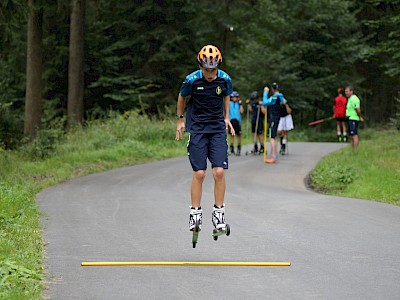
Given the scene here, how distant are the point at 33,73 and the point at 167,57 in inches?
466

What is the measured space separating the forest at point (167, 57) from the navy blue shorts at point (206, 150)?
21.6 m

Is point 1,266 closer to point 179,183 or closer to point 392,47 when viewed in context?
point 179,183

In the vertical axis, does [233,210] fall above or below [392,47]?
below

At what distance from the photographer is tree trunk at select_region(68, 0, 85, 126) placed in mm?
32031

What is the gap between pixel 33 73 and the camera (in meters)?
30.5

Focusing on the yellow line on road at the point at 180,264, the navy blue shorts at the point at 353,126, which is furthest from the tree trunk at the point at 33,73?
the yellow line on road at the point at 180,264

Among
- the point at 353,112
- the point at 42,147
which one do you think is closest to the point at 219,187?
the point at 353,112

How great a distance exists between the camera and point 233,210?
Result: 44.2ft

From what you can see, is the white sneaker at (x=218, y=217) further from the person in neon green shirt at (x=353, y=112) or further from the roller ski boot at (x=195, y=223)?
the person in neon green shirt at (x=353, y=112)

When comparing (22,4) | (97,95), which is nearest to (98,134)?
(22,4)

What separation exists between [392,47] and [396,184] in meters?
9.65

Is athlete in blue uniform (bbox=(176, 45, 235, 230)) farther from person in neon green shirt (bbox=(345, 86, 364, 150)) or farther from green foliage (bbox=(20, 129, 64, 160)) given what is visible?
green foliage (bbox=(20, 129, 64, 160))

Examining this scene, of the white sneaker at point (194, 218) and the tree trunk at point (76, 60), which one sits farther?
the tree trunk at point (76, 60)

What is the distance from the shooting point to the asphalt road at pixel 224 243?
7617 mm
